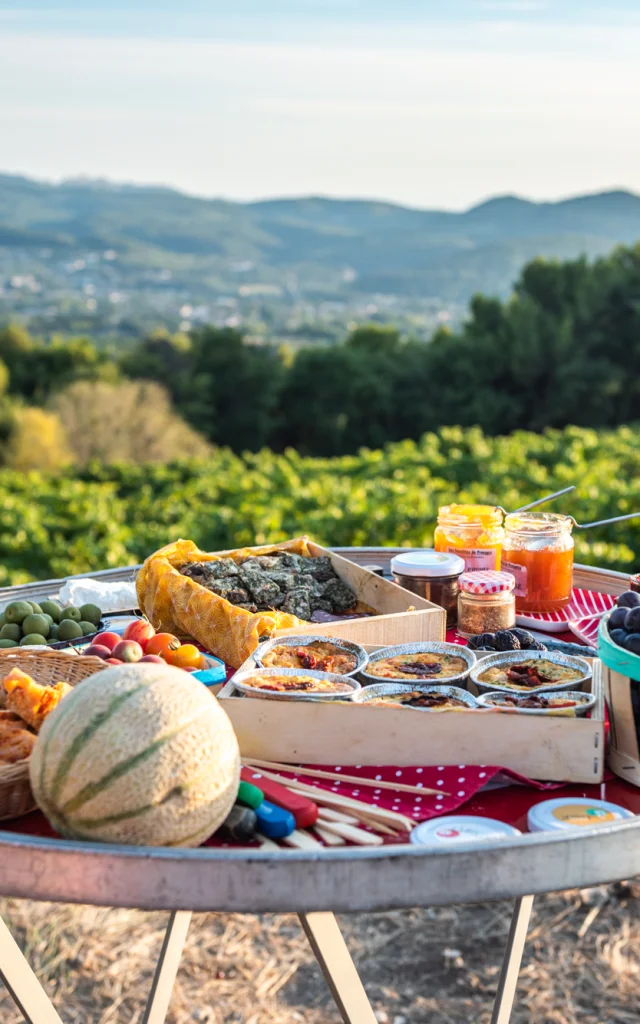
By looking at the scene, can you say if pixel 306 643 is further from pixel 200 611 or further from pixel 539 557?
pixel 539 557

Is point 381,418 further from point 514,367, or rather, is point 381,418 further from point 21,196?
point 21,196

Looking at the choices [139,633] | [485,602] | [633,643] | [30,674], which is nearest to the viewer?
[633,643]

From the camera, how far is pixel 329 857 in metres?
1.62

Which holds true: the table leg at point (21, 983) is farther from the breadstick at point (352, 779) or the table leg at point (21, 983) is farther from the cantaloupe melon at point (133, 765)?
the cantaloupe melon at point (133, 765)

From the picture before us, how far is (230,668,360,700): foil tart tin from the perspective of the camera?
2.09 metres

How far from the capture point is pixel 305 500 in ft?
29.2

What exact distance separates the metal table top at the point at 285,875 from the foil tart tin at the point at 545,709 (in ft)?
1.21

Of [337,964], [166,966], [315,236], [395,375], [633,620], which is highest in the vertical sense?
[315,236]

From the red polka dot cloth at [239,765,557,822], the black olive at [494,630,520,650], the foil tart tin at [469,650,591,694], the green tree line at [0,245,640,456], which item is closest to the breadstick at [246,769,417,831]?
the red polka dot cloth at [239,765,557,822]

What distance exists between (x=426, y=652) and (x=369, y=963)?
2.27 metres

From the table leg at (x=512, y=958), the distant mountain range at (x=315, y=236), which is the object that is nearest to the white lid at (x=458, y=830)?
the table leg at (x=512, y=958)

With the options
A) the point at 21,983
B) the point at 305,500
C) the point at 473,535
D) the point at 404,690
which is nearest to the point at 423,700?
the point at 404,690

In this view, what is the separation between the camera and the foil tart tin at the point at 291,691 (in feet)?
6.87

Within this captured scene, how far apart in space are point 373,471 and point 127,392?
3426cm
